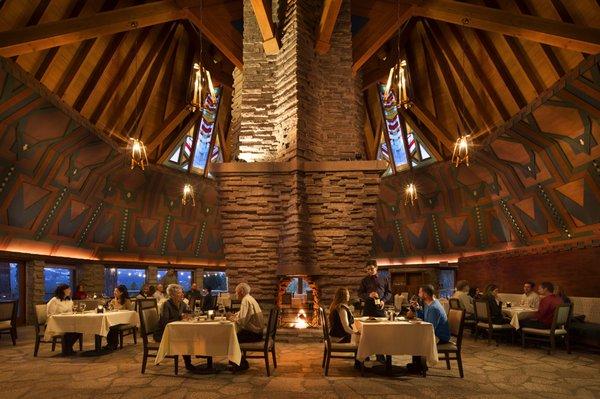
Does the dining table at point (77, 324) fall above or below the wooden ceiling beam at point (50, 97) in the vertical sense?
A: below

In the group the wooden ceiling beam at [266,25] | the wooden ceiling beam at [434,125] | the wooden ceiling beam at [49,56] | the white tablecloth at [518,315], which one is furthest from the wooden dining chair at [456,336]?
the wooden ceiling beam at [49,56]

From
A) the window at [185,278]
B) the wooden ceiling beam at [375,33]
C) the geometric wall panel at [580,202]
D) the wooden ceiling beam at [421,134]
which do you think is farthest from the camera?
the window at [185,278]

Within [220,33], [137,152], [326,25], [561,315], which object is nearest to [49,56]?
[137,152]

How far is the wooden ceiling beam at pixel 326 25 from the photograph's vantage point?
8.40 meters

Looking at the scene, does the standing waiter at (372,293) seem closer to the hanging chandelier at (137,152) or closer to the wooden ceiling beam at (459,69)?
the hanging chandelier at (137,152)

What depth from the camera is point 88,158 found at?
10969mm

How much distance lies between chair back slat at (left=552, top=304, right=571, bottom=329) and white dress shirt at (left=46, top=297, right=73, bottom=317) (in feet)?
25.5

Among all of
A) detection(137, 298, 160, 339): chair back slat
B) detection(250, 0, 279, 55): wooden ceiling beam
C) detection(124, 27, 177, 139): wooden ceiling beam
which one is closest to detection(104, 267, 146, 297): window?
detection(124, 27, 177, 139): wooden ceiling beam

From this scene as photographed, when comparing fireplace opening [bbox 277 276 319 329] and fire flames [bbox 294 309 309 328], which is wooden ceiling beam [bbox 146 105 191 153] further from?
fire flames [bbox 294 309 309 328]

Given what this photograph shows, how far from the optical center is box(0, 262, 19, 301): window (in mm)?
10930

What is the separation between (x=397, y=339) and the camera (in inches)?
201

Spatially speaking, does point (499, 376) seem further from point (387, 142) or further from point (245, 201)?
point (387, 142)

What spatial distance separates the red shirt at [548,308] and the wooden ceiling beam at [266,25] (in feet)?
22.7

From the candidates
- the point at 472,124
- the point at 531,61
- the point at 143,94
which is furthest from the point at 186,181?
the point at 531,61
